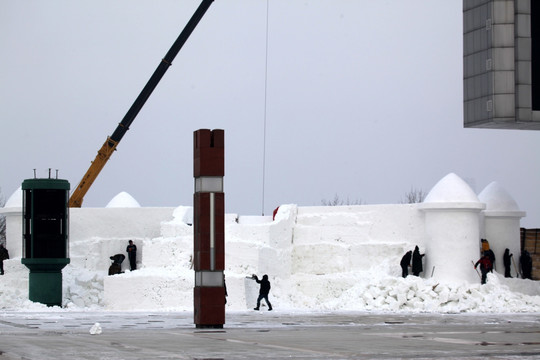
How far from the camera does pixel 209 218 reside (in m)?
25.3

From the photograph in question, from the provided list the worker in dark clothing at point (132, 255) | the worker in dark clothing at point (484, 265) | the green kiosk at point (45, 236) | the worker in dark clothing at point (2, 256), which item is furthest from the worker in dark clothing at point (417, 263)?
the worker in dark clothing at point (2, 256)

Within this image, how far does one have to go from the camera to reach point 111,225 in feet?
143

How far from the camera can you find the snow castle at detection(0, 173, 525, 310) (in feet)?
122

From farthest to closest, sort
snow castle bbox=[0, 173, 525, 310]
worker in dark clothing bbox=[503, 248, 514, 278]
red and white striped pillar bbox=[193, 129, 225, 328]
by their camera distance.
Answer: worker in dark clothing bbox=[503, 248, 514, 278] < snow castle bbox=[0, 173, 525, 310] < red and white striped pillar bbox=[193, 129, 225, 328]

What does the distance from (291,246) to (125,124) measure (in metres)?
9.54

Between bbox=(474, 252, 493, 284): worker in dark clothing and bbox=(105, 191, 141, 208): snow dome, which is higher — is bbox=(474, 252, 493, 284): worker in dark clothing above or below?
below

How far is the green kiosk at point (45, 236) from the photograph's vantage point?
36156 millimetres

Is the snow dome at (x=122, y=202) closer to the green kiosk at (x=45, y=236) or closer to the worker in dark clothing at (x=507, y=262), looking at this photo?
the green kiosk at (x=45, y=236)

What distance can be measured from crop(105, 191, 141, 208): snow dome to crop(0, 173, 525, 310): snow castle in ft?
4.62

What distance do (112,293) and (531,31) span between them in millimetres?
17243

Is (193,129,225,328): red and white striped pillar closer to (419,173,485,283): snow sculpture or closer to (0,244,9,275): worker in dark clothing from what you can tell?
(419,173,485,283): snow sculpture

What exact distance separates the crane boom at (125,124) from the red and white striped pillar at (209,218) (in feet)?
67.0

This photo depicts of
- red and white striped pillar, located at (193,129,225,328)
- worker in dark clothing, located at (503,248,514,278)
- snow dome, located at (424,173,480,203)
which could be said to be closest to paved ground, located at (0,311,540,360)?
red and white striped pillar, located at (193,129,225,328)

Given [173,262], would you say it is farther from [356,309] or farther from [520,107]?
[520,107]
